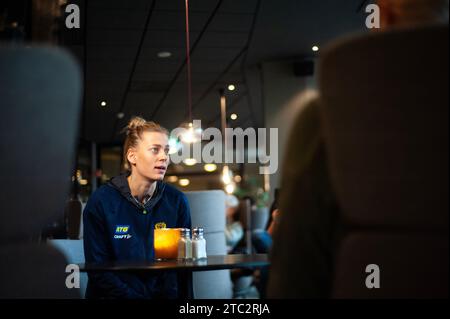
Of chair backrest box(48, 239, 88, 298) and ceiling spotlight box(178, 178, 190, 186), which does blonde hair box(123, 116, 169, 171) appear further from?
ceiling spotlight box(178, 178, 190, 186)

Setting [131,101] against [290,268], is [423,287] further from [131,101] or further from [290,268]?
[131,101]

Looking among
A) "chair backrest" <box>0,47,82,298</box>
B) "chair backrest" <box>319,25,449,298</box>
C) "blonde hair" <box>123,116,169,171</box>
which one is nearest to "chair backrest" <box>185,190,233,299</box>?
"blonde hair" <box>123,116,169,171</box>

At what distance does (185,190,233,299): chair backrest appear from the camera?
4.02 meters

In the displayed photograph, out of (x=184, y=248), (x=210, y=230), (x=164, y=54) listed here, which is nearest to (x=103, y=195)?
(x=184, y=248)

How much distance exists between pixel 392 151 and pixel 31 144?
598 millimetres

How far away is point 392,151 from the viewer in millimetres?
935

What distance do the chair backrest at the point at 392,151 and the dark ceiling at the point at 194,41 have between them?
5.62 metres

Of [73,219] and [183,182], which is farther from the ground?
[183,182]

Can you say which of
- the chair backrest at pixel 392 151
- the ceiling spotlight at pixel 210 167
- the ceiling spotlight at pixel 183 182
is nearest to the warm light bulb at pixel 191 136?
the chair backrest at pixel 392 151

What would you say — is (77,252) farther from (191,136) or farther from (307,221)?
(191,136)

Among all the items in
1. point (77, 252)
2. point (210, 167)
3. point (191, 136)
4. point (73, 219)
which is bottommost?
point (77, 252)

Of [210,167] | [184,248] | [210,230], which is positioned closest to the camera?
[184,248]

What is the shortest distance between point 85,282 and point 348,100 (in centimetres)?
230

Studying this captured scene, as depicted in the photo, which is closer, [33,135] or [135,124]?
[33,135]
